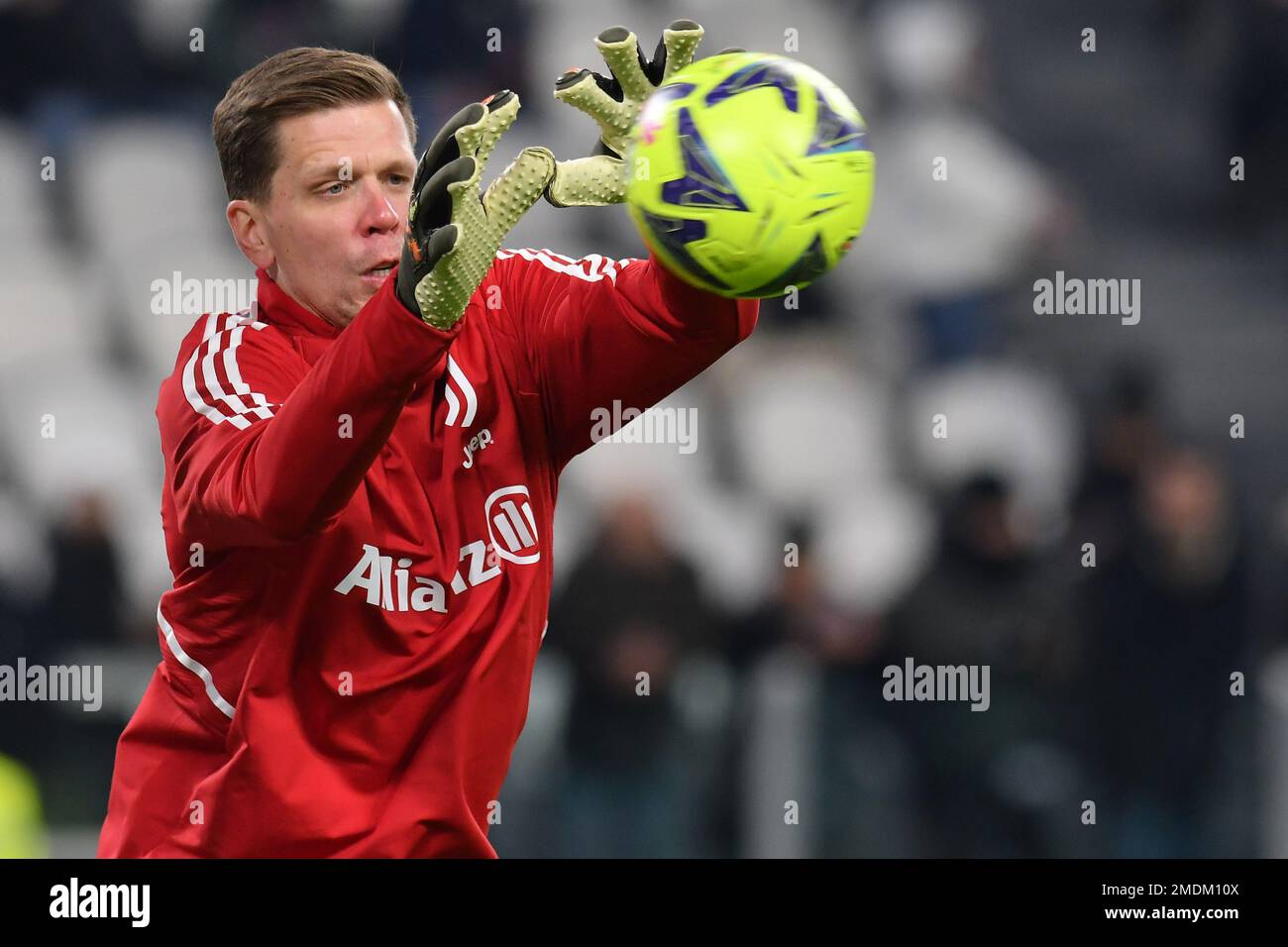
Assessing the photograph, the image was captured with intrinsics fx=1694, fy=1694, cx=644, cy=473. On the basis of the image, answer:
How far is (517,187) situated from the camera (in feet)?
7.95

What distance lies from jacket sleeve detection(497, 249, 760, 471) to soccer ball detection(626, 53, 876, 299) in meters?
0.14

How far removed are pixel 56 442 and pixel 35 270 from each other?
804mm


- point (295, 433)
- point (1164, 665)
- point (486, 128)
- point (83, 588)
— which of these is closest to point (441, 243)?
point (486, 128)

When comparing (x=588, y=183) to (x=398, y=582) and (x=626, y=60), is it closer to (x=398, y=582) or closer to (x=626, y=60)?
(x=626, y=60)

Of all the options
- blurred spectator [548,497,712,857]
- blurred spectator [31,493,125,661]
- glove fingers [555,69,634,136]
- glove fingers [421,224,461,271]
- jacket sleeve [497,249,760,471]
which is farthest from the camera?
blurred spectator [31,493,125,661]

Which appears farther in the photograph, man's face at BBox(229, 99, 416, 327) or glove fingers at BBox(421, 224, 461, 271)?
man's face at BBox(229, 99, 416, 327)

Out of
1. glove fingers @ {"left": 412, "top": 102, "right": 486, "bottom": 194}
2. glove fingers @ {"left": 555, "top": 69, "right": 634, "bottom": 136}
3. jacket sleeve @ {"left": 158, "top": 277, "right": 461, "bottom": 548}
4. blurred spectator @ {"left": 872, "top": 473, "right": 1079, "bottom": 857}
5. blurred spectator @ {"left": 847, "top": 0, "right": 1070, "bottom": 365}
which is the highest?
blurred spectator @ {"left": 847, "top": 0, "right": 1070, "bottom": 365}

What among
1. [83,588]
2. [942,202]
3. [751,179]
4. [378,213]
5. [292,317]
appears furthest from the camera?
[942,202]

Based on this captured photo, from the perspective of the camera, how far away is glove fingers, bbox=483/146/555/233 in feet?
7.78

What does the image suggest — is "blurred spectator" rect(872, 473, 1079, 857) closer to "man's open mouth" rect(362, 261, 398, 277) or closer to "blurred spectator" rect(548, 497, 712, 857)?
"blurred spectator" rect(548, 497, 712, 857)

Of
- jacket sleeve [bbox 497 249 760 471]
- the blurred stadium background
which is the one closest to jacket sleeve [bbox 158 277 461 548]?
jacket sleeve [bbox 497 249 760 471]

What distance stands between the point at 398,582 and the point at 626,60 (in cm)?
91

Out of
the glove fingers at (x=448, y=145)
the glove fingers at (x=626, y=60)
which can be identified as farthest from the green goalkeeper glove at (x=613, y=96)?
the glove fingers at (x=448, y=145)

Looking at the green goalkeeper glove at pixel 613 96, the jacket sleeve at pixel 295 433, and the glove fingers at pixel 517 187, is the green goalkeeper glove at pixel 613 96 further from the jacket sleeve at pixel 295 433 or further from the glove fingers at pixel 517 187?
the jacket sleeve at pixel 295 433
